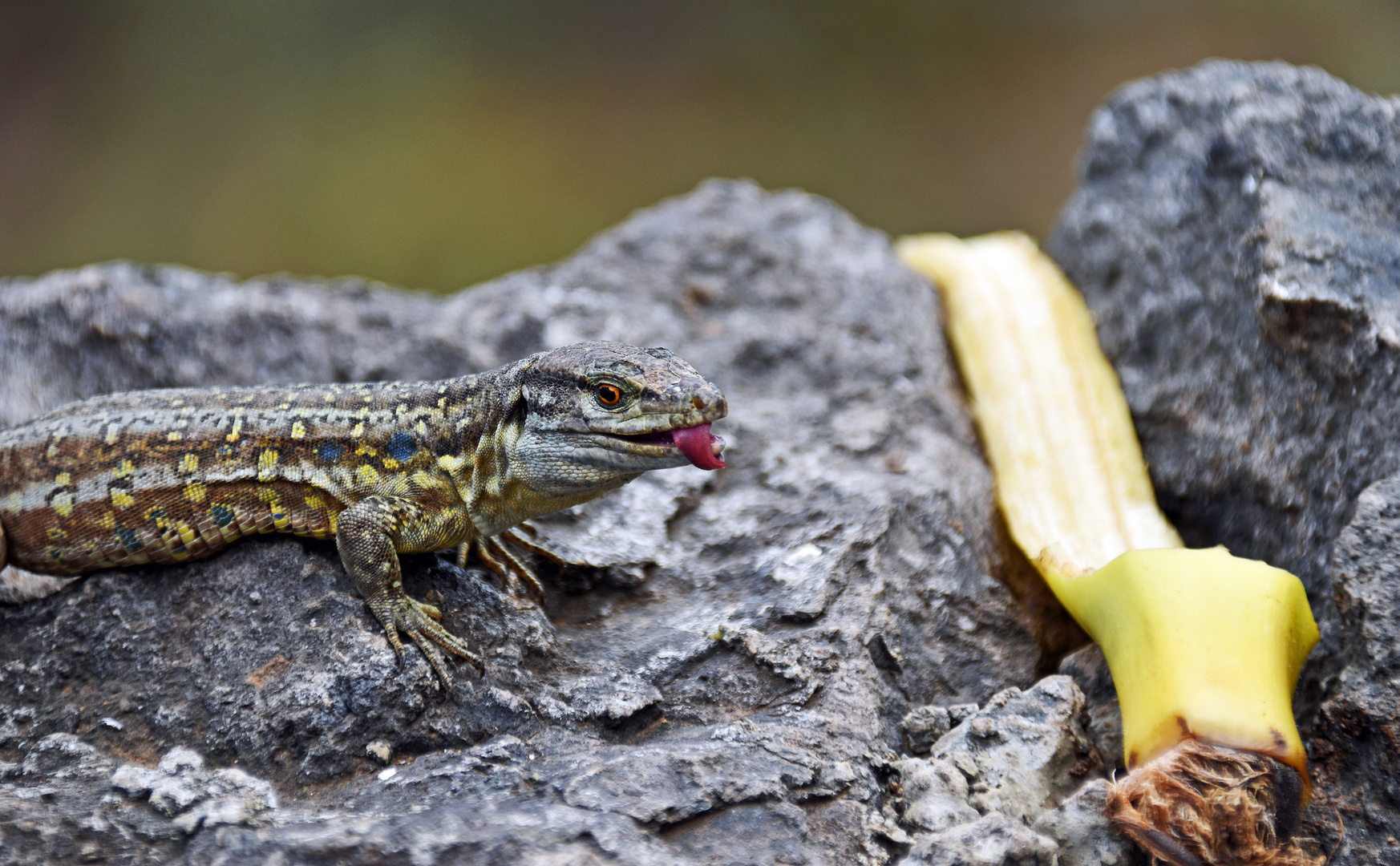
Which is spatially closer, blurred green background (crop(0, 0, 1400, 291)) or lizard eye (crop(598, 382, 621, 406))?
lizard eye (crop(598, 382, 621, 406))

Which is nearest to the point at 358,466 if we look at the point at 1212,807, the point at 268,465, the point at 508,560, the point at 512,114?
the point at 268,465

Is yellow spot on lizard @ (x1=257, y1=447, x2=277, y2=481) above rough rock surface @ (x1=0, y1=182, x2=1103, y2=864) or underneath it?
above

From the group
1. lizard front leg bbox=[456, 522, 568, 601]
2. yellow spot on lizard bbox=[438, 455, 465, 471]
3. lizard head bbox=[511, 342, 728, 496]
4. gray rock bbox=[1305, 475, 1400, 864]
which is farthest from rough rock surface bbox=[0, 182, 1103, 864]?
gray rock bbox=[1305, 475, 1400, 864]

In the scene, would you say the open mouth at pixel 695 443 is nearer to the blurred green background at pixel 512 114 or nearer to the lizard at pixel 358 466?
the lizard at pixel 358 466

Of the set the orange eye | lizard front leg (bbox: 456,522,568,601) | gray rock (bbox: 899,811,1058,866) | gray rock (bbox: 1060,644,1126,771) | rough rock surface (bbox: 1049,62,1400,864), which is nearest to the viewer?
gray rock (bbox: 899,811,1058,866)

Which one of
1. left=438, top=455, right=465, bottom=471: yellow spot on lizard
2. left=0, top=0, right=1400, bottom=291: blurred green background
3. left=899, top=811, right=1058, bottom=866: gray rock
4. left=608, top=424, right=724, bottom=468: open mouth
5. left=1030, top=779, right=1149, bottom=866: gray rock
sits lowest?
left=1030, top=779, right=1149, bottom=866: gray rock

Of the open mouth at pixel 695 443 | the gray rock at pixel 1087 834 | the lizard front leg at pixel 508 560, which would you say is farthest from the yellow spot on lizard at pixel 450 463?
the gray rock at pixel 1087 834

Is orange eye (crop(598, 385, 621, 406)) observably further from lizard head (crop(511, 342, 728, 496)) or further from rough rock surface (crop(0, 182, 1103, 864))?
rough rock surface (crop(0, 182, 1103, 864))

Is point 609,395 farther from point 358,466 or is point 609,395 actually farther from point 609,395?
point 358,466
